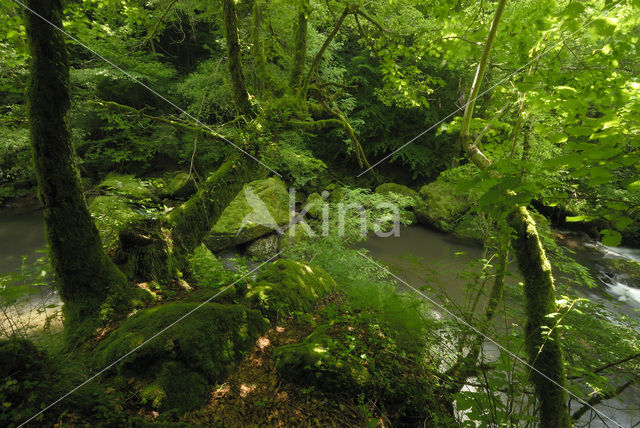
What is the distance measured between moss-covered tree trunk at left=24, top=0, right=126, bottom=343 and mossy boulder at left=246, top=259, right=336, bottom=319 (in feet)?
5.05

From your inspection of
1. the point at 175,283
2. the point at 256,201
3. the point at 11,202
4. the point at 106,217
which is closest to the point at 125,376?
the point at 175,283

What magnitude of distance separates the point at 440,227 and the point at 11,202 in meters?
17.9

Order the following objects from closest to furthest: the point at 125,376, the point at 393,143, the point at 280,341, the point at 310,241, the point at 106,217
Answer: the point at 125,376 → the point at 280,341 → the point at 106,217 → the point at 310,241 → the point at 393,143

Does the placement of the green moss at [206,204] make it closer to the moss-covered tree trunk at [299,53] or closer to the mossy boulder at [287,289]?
the mossy boulder at [287,289]

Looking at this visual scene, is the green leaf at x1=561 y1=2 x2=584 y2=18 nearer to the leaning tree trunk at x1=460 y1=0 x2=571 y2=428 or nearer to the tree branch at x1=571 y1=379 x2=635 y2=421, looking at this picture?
the leaning tree trunk at x1=460 y1=0 x2=571 y2=428

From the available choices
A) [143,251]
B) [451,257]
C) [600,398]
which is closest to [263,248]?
[143,251]

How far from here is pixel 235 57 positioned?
4.37m

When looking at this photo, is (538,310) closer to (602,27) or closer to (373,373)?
(373,373)

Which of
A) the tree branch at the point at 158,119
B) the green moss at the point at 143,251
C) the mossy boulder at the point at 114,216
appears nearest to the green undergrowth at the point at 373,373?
the green moss at the point at 143,251

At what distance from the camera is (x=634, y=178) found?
1257 mm

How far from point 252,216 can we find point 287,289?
577 cm

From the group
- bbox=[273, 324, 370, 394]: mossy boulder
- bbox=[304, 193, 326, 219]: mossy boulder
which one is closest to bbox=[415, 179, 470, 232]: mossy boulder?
bbox=[304, 193, 326, 219]: mossy boulder

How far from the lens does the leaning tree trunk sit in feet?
6.77

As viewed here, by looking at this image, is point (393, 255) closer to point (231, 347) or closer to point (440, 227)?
point (440, 227)
